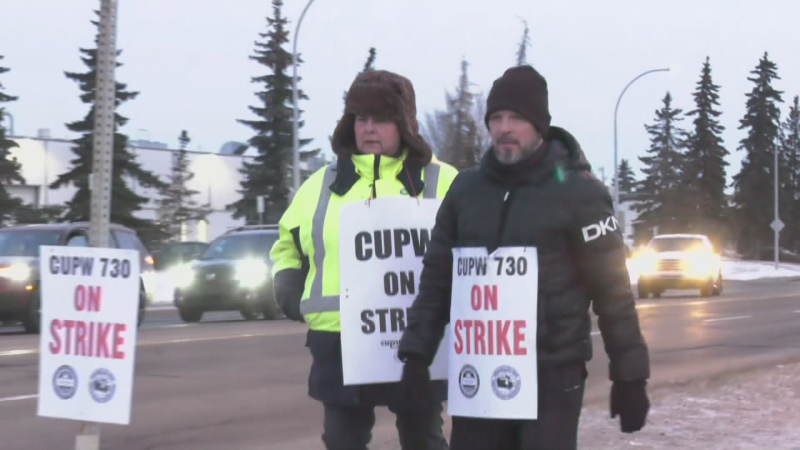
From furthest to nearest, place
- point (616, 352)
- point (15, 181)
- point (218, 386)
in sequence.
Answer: point (15, 181)
point (218, 386)
point (616, 352)

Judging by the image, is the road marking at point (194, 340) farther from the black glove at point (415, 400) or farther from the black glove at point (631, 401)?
the black glove at point (631, 401)

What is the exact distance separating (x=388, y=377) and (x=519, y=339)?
0.55 m

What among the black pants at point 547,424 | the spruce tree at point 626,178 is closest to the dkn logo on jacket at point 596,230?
the black pants at point 547,424

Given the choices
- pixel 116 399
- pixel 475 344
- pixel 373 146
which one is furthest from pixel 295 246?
pixel 116 399

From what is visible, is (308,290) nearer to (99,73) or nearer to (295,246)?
(295,246)

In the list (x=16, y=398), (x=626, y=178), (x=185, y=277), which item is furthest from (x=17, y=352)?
(x=626, y=178)

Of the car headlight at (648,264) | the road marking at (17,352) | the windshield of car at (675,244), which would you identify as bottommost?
the road marking at (17,352)

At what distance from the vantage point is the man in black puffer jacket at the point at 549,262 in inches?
159

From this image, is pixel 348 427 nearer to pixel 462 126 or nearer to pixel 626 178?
pixel 462 126

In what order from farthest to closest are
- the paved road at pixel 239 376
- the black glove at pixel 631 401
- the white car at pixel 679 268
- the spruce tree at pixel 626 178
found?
1. the spruce tree at pixel 626 178
2. the white car at pixel 679 268
3. the paved road at pixel 239 376
4. the black glove at pixel 631 401

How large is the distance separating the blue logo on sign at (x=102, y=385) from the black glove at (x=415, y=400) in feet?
4.67

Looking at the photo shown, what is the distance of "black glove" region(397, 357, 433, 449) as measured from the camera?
4215 mm

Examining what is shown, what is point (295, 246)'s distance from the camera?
4570 millimetres

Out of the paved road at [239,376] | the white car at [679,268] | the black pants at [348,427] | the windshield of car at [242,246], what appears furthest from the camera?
the white car at [679,268]
